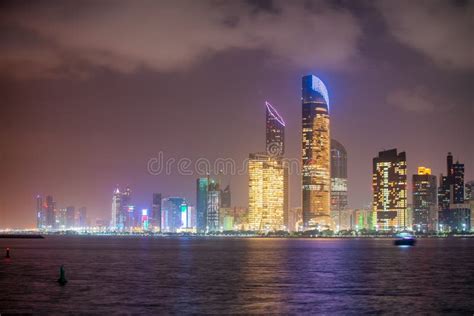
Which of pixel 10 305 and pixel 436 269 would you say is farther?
pixel 436 269

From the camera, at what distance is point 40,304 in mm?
68375

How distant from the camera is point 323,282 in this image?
302 ft

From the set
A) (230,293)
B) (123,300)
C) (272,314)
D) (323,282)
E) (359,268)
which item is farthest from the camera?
(359,268)

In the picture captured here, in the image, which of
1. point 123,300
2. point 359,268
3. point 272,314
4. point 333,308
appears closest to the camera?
point 272,314

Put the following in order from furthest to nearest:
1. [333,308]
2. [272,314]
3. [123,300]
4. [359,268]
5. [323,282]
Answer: [359,268] → [323,282] → [123,300] → [333,308] → [272,314]

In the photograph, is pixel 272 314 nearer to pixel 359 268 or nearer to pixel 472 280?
pixel 472 280

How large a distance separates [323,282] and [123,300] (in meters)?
29.8

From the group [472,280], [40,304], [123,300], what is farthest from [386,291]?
[40,304]

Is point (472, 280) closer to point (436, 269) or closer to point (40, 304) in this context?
point (436, 269)

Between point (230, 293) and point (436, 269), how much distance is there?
52058 millimetres

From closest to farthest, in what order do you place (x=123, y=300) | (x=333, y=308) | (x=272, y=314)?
(x=272, y=314) < (x=333, y=308) < (x=123, y=300)

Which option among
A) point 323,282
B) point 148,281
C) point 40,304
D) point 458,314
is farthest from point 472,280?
point 40,304

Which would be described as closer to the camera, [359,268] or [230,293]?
[230,293]

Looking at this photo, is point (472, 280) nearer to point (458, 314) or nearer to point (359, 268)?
point (359, 268)
